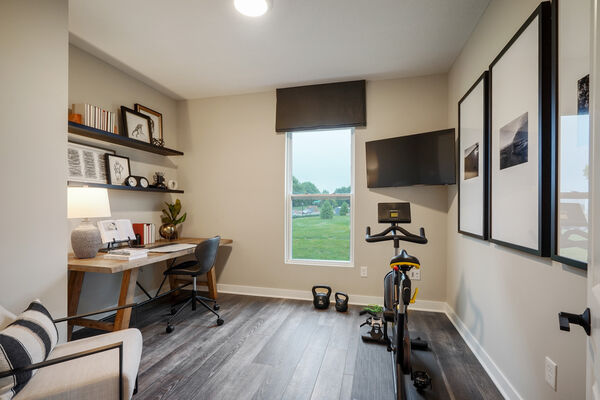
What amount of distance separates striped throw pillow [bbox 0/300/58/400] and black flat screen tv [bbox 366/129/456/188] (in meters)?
2.85

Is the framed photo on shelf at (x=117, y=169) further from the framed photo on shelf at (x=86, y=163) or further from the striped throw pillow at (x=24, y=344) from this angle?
the striped throw pillow at (x=24, y=344)

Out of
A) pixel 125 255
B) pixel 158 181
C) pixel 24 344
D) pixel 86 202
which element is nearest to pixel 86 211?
pixel 86 202

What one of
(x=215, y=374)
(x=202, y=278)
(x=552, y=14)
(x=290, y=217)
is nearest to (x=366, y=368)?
(x=215, y=374)

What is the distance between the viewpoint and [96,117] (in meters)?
2.45

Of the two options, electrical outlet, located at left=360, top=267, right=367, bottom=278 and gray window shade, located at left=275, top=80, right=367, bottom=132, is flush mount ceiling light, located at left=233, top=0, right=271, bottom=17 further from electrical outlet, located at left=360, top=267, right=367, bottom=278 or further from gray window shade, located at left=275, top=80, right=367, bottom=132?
electrical outlet, located at left=360, top=267, right=367, bottom=278

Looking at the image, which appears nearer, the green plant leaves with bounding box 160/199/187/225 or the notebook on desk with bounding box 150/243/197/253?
the notebook on desk with bounding box 150/243/197/253

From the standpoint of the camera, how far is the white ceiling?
198cm

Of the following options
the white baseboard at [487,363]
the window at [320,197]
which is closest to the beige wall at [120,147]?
the window at [320,197]

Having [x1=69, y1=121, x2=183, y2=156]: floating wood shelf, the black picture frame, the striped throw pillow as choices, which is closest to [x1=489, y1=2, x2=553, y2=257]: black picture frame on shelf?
the striped throw pillow

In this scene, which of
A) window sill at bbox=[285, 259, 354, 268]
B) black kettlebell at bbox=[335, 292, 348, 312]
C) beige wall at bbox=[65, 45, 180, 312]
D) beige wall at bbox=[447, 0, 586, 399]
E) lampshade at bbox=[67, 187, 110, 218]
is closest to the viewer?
beige wall at bbox=[447, 0, 586, 399]

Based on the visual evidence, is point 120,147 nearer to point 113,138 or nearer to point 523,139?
point 113,138

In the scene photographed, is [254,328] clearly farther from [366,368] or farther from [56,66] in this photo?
[56,66]

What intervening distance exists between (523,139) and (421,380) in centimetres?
156

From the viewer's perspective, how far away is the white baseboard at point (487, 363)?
5.13 ft
